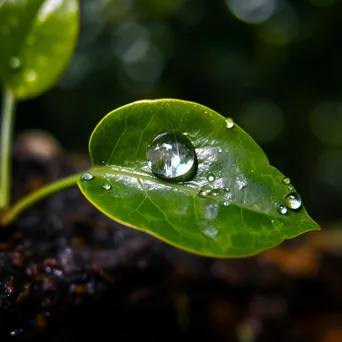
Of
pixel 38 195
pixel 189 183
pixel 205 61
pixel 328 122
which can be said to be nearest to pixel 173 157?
pixel 189 183

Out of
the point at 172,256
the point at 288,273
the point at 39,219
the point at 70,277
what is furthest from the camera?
the point at 288,273

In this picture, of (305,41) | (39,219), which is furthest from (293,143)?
(39,219)

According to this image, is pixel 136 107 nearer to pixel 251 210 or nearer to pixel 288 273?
pixel 251 210

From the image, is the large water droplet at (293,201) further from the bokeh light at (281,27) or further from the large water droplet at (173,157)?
the bokeh light at (281,27)

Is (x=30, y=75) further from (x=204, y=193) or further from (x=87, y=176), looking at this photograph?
(x=204, y=193)

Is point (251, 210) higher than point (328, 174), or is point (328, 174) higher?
point (251, 210)

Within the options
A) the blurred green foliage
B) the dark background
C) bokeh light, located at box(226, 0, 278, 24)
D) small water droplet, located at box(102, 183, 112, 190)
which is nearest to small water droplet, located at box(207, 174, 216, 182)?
small water droplet, located at box(102, 183, 112, 190)

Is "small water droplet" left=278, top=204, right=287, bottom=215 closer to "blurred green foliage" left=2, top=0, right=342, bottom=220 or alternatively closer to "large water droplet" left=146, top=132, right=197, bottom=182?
"large water droplet" left=146, top=132, right=197, bottom=182

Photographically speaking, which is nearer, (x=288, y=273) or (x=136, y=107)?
(x=136, y=107)
